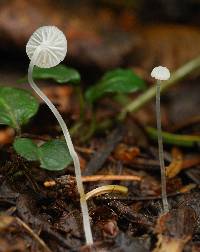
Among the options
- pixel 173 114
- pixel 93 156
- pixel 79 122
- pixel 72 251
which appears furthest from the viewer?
pixel 173 114

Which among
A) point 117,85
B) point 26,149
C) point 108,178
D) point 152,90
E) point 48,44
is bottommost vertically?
point 26,149

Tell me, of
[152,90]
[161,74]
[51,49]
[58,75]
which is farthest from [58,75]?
[152,90]

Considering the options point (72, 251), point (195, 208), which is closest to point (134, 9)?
point (195, 208)

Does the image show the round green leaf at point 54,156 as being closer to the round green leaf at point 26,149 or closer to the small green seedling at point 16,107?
the round green leaf at point 26,149

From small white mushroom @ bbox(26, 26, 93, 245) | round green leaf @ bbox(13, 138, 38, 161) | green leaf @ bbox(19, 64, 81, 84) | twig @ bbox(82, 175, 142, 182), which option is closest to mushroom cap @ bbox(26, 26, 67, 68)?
small white mushroom @ bbox(26, 26, 93, 245)

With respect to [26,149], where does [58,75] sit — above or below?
above

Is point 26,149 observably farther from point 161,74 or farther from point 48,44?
point 161,74

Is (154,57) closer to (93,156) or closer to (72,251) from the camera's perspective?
(93,156)

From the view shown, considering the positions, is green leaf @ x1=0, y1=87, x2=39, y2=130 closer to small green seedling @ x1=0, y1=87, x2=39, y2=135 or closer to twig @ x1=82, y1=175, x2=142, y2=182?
small green seedling @ x1=0, y1=87, x2=39, y2=135
